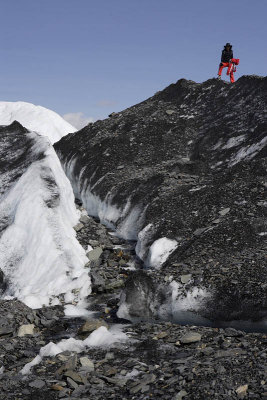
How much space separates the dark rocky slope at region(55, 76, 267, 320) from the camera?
45.5 ft

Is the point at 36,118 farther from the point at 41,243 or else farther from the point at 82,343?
the point at 82,343

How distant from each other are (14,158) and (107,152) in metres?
5.90

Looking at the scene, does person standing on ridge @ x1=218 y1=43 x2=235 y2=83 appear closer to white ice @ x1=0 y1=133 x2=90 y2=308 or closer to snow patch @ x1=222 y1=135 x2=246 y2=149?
snow patch @ x1=222 y1=135 x2=246 y2=149

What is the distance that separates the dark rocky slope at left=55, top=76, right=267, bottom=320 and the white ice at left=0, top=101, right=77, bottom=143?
95.4 ft

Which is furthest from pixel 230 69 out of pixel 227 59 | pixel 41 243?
pixel 41 243

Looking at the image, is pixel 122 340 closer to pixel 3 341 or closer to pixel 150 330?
pixel 150 330

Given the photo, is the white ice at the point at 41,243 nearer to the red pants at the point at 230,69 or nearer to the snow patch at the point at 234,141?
the snow patch at the point at 234,141

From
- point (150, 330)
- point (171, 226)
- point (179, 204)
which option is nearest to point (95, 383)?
point (150, 330)

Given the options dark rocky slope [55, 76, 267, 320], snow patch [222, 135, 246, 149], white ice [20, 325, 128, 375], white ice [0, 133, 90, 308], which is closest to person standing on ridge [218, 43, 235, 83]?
dark rocky slope [55, 76, 267, 320]

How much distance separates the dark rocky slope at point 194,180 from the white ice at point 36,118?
29070 mm

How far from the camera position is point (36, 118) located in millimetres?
63594

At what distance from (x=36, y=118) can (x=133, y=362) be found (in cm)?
5714

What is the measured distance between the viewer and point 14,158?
24.7 meters

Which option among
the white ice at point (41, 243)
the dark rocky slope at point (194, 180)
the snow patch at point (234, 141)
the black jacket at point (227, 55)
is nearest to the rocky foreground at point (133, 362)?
the dark rocky slope at point (194, 180)
